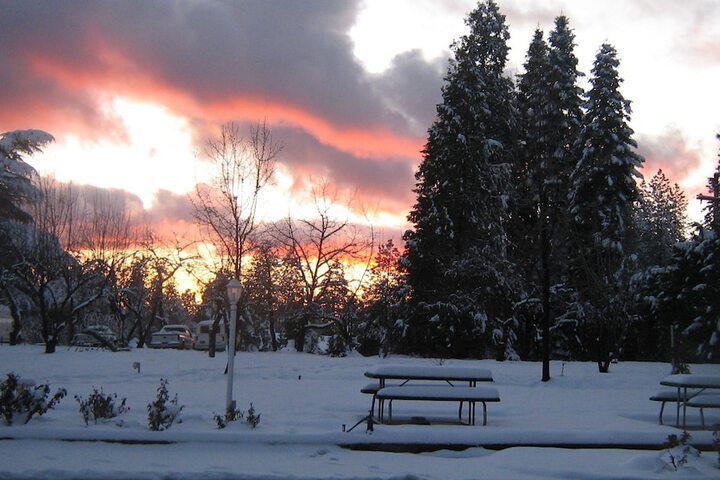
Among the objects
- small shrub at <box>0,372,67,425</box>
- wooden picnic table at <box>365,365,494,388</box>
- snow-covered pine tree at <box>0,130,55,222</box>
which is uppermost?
snow-covered pine tree at <box>0,130,55,222</box>

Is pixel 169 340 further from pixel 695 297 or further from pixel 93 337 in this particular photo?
pixel 695 297

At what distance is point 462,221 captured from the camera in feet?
108

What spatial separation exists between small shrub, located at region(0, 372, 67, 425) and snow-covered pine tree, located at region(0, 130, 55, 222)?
23.5m

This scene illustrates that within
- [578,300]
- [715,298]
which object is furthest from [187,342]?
[715,298]

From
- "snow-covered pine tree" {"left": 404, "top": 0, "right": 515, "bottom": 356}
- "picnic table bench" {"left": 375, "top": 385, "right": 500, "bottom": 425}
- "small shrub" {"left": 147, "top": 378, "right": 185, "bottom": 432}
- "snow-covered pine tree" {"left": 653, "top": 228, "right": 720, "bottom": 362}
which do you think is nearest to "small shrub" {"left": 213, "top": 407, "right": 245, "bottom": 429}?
"small shrub" {"left": 147, "top": 378, "right": 185, "bottom": 432}

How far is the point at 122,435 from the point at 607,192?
92.8 ft

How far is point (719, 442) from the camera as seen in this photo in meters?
8.06

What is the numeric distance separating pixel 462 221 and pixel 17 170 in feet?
71.5

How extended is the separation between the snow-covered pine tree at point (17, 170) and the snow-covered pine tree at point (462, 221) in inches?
741

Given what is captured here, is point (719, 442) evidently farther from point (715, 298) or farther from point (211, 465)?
point (715, 298)

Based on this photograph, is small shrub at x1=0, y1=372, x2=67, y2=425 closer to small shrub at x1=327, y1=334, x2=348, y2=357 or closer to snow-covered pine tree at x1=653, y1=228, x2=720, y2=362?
small shrub at x1=327, y1=334, x2=348, y2=357

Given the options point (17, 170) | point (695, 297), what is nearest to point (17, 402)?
point (695, 297)

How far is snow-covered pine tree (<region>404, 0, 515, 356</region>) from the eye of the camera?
3102 cm

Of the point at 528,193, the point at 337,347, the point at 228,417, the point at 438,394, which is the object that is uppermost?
the point at 528,193
